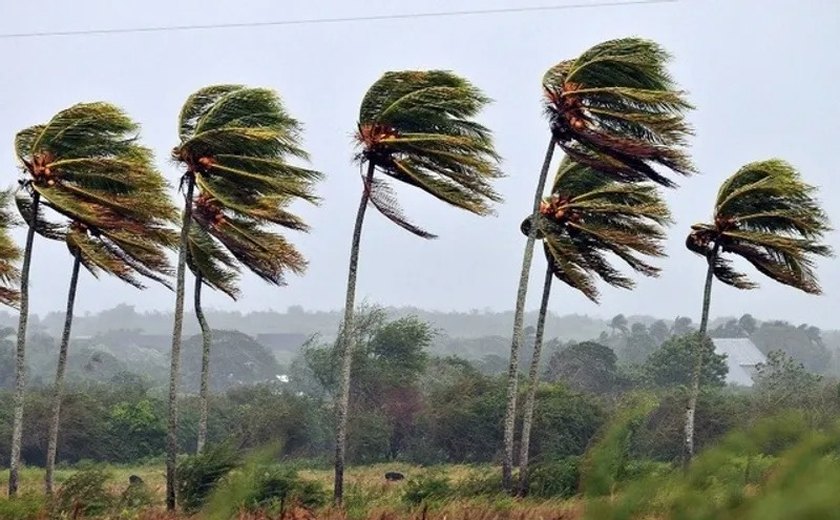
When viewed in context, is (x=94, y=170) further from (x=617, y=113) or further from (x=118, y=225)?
(x=617, y=113)

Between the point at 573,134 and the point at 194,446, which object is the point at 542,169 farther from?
the point at 194,446

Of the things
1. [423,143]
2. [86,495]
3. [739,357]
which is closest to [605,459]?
[86,495]

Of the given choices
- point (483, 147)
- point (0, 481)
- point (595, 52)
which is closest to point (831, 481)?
point (483, 147)

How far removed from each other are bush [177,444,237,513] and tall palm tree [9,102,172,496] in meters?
3.48

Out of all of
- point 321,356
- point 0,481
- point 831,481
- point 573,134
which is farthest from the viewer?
point 321,356

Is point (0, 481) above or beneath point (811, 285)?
beneath

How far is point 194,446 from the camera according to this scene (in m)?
49.1

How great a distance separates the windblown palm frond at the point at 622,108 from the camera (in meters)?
17.3

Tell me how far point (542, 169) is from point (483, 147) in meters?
2.19

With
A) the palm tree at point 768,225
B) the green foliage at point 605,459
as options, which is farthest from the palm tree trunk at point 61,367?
the green foliage at point 605,459

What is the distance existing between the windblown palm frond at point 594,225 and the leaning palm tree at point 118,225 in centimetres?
700

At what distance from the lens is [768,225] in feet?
66.7

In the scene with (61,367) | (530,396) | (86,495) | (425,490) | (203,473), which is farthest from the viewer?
(61,367)

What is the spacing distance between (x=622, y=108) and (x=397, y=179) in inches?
166
